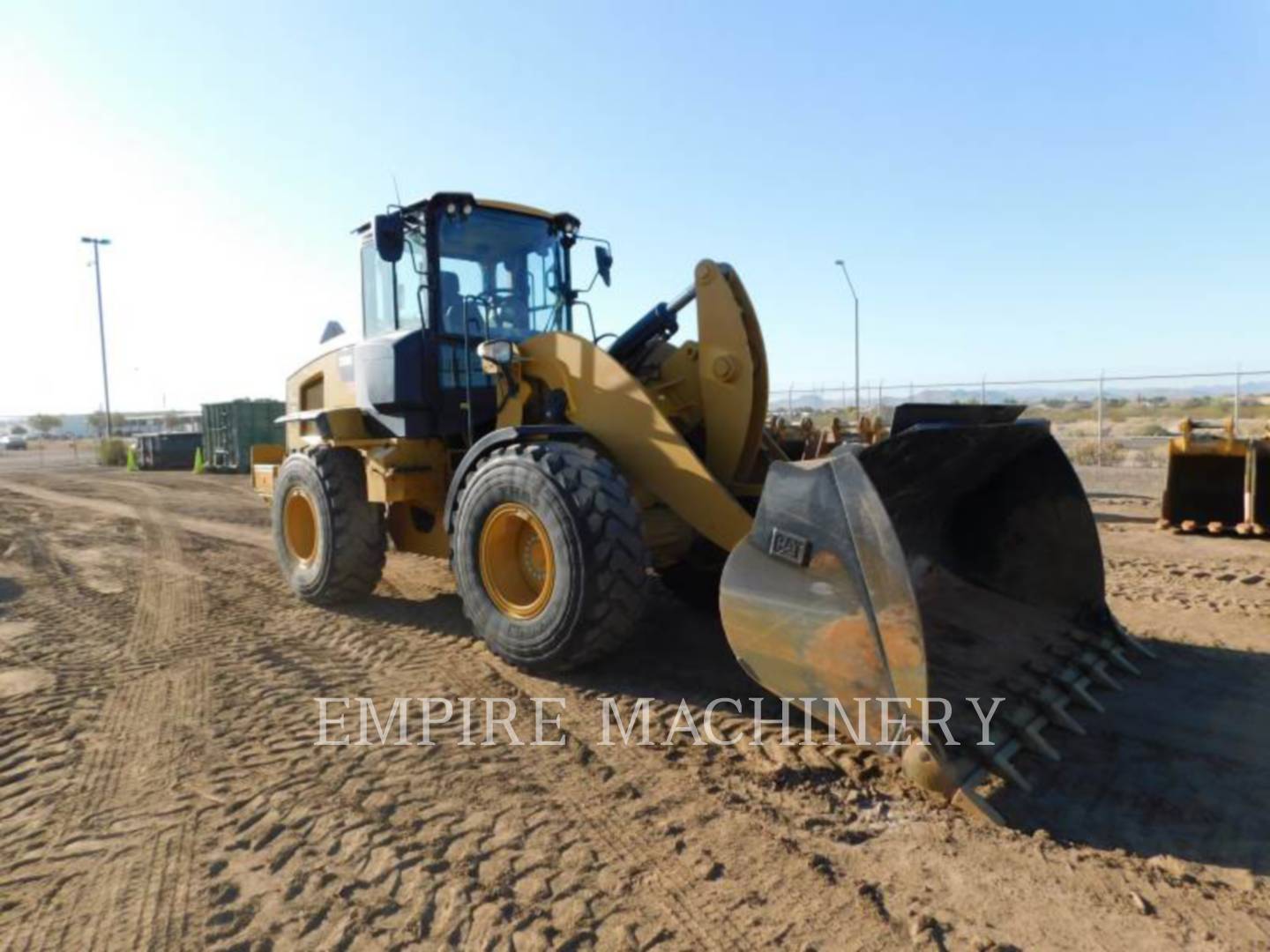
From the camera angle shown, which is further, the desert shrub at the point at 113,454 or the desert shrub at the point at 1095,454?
the desert shrub at the point at 113,454

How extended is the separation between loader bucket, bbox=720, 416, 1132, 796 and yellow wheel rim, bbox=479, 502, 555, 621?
160 cm

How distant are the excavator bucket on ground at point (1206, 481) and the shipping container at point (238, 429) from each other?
21.8 meters

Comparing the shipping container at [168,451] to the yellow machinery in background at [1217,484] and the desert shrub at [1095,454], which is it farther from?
the yellow machinery in background at [1217,484]

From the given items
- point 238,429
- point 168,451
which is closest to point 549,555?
point 238,429

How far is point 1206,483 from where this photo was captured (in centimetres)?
926

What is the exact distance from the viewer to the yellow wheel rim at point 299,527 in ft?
23.1

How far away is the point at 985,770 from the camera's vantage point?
3.25 m

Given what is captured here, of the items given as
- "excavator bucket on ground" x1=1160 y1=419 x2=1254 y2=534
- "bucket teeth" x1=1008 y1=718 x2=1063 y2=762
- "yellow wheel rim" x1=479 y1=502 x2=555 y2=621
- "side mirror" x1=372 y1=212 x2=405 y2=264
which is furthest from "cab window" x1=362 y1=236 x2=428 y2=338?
"excavator bucket on ground" x1=1160 y1=419 x2=1254 y2=534

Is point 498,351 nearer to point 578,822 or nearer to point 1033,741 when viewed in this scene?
point 578,822

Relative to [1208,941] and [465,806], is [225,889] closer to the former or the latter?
[465,806]

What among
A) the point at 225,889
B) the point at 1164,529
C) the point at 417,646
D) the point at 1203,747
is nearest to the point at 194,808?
the point at 225,889

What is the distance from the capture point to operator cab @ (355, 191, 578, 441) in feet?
19.2

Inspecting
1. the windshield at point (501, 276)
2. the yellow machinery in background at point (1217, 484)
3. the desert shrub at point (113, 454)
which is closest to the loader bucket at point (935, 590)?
the windshield at point (501, 276)

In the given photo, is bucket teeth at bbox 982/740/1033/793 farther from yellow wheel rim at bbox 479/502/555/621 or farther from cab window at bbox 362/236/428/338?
cab window at bbox 362/236/428/338
